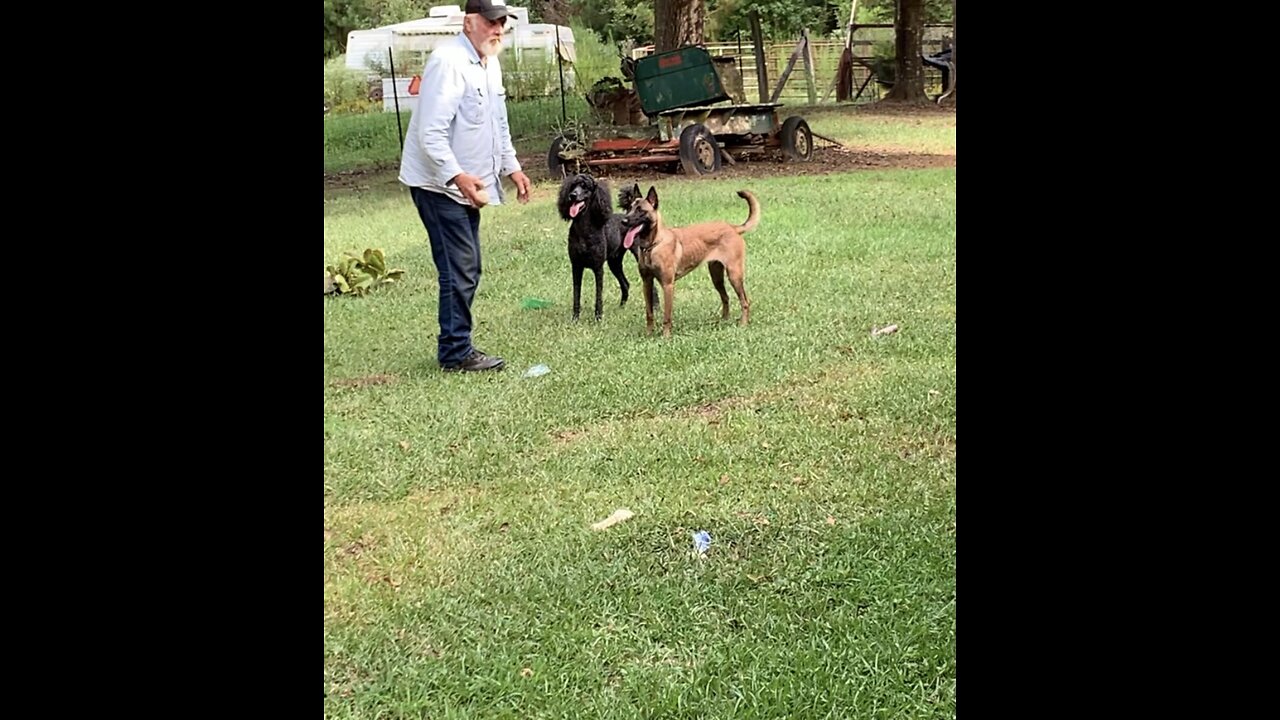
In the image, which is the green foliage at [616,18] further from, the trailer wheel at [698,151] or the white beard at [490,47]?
the white beard at [490,47]

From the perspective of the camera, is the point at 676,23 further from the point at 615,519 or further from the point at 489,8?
the point at 615,519

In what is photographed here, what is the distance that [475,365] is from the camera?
370 centimetres

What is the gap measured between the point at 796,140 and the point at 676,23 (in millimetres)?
1731

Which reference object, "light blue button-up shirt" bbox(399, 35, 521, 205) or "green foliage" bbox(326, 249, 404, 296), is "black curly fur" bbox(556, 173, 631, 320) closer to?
"light blue button-up shirt" bbox(399, 35, 521, 205)

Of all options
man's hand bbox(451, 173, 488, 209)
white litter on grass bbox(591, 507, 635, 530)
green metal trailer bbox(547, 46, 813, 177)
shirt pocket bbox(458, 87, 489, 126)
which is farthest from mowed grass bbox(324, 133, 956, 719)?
green metal trailer bbox(547, 46, 813, 177)

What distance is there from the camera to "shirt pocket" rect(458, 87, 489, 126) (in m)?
3.41

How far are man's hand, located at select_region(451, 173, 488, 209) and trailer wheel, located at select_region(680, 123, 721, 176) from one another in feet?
15.4

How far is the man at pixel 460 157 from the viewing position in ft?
11.0
